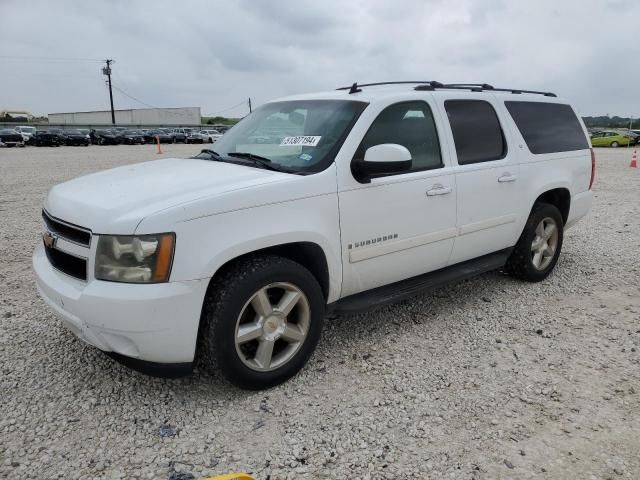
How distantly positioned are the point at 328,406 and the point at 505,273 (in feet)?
9.48

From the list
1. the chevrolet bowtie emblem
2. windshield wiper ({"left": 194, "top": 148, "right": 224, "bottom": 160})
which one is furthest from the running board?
the chevrolet bowtie emblem

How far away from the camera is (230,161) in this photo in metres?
3.47

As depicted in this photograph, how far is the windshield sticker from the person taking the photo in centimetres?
325

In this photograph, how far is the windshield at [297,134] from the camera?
3158 millimetres

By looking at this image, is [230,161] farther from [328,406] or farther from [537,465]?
[537,465]

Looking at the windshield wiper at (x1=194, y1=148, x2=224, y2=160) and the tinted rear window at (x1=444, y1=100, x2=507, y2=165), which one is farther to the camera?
the tinted rear window at (x1=444, y1=100, x2=507, y2=165)

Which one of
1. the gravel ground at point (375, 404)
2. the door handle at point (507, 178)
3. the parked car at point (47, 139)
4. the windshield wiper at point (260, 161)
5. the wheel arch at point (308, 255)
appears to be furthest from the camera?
the parked car at point (47, 139)

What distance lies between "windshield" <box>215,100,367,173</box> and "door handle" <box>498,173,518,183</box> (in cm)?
149

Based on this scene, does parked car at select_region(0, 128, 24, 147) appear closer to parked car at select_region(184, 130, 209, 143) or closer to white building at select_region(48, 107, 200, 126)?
parked car at select_region(184, 130, 209, 143)

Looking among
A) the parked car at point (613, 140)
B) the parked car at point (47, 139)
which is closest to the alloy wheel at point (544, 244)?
the parked car at point (613, 140)

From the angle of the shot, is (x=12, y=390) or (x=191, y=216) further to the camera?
(x=12, y=390)

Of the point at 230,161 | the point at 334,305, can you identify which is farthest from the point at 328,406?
the point at 230,161

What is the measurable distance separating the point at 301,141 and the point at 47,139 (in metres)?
38.5

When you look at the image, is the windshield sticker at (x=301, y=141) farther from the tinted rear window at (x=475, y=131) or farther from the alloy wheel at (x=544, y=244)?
the alloy wheel at (x=544, y=244)
